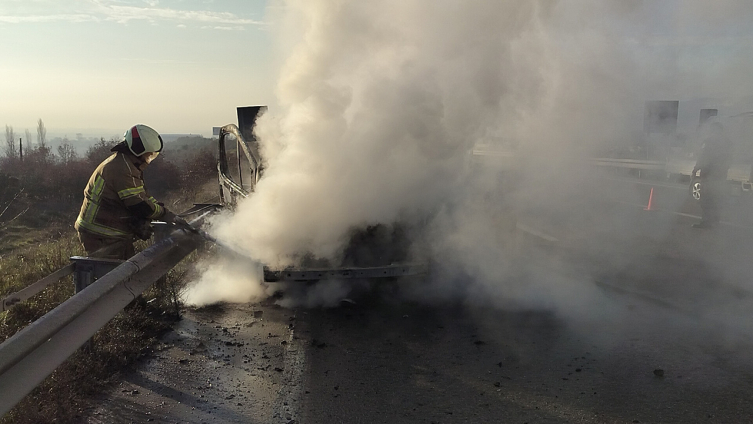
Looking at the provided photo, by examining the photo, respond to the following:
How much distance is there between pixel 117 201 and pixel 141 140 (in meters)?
0.60

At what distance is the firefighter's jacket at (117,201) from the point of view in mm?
4824

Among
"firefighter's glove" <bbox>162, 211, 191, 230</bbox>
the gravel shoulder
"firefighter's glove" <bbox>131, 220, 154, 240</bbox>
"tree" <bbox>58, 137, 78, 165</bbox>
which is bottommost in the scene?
the gravel shoulder

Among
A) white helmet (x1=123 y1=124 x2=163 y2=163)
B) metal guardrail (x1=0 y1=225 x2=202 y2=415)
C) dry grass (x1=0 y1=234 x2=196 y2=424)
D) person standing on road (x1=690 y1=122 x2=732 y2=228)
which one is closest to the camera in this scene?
metal guardrail (x1=0 y1=225 x2=202 y2=415)

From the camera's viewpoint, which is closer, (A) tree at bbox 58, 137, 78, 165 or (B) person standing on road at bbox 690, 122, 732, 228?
(B) person standing on road at bbox 690, 122, 732, 228

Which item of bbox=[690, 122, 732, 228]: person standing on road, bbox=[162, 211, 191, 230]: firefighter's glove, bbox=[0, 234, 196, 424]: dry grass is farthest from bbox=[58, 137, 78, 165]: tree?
bbox=[690, 122, 732, 228]: person standing on road

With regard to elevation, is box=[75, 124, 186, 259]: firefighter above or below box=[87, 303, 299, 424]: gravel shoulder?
above

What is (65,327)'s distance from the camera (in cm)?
297

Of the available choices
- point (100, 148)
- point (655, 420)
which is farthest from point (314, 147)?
point (100, 148)

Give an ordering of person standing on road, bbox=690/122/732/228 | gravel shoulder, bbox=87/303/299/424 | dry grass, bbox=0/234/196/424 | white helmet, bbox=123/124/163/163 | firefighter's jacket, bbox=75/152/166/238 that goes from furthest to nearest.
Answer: person standing on road, bbox=690/122/732/228 < white helmet, bbox=123/124/163/163 < firefighter's jacket, bbox=75/152/166/238 < gravel shoulder, bbox=87/303/299/424 < dry grass, bbox=0/234/196/424

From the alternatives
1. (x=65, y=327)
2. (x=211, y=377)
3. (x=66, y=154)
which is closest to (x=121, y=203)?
(x=211, y=377)

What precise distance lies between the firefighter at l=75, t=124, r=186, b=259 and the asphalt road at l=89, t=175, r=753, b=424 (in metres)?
0.99

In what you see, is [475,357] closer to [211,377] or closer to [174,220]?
[211,377]

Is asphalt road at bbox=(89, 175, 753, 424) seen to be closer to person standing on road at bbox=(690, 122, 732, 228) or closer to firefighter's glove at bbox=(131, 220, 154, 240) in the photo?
firefighter's glove at bbox=(131, 220, 154, 240)

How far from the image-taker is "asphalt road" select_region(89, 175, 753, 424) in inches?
135
